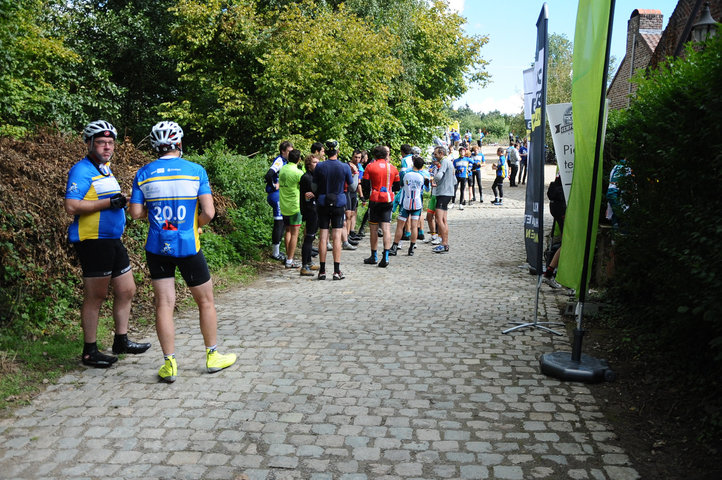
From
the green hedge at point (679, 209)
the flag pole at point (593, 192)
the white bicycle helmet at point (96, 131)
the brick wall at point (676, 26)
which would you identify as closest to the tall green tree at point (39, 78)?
the white bicycle helmet at point (96, 131)

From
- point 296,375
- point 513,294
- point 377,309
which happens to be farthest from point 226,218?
point 296,375

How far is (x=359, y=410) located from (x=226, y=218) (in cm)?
647

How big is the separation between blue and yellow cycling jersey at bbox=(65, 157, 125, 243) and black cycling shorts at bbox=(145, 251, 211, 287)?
1.74ft

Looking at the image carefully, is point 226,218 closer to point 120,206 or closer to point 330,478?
point 120,206

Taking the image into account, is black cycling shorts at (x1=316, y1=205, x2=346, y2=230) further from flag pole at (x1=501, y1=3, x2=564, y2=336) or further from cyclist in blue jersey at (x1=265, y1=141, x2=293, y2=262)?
flag pole at (x1=501, y1=3, x2=564, y2=336)

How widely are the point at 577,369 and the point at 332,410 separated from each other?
2.14 m

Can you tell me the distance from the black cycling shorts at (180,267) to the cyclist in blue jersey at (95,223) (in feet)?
1.70

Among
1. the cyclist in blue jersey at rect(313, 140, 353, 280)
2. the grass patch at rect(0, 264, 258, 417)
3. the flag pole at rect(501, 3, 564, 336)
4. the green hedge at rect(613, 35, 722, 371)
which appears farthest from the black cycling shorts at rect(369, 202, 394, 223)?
the grass patch at rect(0, 264, 258, 417)

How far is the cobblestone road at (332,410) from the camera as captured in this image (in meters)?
3.64

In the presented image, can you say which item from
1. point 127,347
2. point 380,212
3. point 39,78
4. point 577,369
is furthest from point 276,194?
point 39,78

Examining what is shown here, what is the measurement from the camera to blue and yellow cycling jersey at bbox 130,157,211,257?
4801mm

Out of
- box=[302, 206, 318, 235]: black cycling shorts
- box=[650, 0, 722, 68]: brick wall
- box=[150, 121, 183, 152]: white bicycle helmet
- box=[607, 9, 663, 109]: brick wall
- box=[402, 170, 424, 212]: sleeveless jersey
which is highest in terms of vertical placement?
box=[607, 9, 663, 109]: brick wall

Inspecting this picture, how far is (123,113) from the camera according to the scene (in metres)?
25.0

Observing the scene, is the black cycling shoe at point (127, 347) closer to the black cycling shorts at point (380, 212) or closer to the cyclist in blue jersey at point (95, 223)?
the cyclist in blue jersey at point (95, 223)
